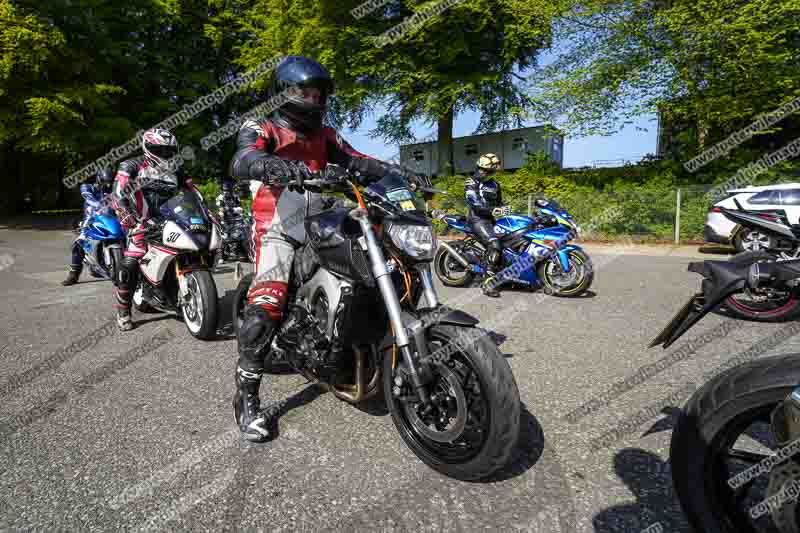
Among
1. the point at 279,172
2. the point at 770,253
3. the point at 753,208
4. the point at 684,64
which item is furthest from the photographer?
the point at 684,64

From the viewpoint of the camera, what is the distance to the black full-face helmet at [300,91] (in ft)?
8.73

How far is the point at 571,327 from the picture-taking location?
470 centimetres

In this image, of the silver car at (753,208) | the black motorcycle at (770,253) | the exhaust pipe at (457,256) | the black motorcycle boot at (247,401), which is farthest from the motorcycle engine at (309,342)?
the silver car at (753,208)

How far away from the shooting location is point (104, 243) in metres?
6.22

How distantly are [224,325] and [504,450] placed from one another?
12.6ft

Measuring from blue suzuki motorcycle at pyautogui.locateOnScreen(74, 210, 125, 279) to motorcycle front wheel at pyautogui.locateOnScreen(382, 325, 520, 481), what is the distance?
432 centimetres

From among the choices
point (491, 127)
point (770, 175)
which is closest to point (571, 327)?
point (770, 175)

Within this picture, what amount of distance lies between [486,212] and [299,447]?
512 centimetres

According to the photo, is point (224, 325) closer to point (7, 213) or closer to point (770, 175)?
point (770, 175)

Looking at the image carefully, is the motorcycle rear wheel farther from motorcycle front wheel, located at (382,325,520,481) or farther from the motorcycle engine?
the motorcycle engine

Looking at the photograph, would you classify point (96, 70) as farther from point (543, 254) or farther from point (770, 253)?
point (770, 253)

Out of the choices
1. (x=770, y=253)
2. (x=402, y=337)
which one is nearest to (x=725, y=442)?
(x=402, y=337)

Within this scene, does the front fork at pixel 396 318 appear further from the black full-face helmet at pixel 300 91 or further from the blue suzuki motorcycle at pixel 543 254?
the blue suzuki motorcycle at pixel 543 254

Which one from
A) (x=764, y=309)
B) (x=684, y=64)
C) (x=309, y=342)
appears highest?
(x=684, y=64)
